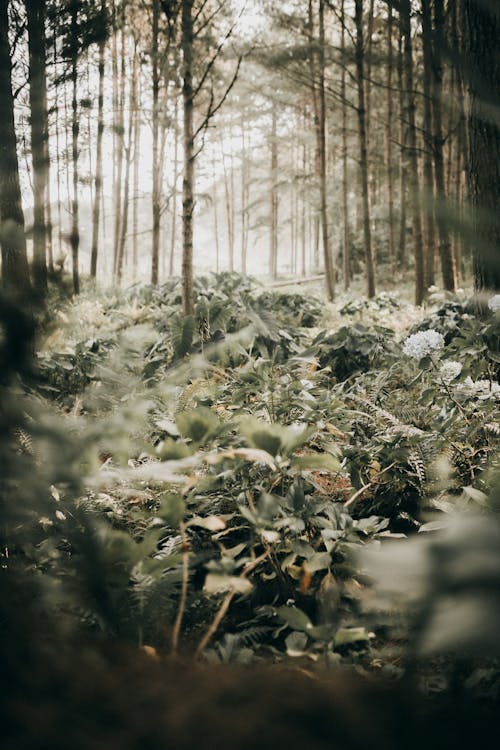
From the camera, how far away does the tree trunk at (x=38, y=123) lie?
2.94 feet

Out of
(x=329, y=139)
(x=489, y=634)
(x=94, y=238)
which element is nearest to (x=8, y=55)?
(x=489, y=634)

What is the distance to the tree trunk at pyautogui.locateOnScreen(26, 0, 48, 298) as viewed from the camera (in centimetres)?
90

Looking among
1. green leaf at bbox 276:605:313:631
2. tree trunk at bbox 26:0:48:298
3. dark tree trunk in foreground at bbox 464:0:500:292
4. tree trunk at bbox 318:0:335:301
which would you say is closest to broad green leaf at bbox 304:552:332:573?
green leaf at bbox 276:605:313:631

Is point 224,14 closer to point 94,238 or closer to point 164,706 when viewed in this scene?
point 164,706

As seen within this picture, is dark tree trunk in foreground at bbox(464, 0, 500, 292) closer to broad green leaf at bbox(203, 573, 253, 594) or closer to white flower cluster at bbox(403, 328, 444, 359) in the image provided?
white flower cluster at bbox(403, 328, 444, 359)

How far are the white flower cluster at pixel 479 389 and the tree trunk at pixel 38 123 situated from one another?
6.77ft

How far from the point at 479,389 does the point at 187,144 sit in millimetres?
4740

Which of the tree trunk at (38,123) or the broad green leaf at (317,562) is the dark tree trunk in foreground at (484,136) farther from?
the tree trunk at (38,123)

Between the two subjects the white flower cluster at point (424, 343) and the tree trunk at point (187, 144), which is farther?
the tree trunk at point (187, 144)

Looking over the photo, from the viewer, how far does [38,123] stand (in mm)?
1273

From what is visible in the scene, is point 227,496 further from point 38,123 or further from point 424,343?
point 38,123

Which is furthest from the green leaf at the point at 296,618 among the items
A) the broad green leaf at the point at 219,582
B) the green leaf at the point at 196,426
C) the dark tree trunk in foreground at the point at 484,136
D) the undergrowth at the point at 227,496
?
the dark tree trunk in foreground at the point at 484,136

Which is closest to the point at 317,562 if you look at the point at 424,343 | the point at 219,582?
the point at 219,582

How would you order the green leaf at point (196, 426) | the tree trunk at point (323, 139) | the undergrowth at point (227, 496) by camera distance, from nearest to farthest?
the undergrowth at point (227, 496) < the green leaf at point (196, 426) < the tree trunk at point (323, 139)
